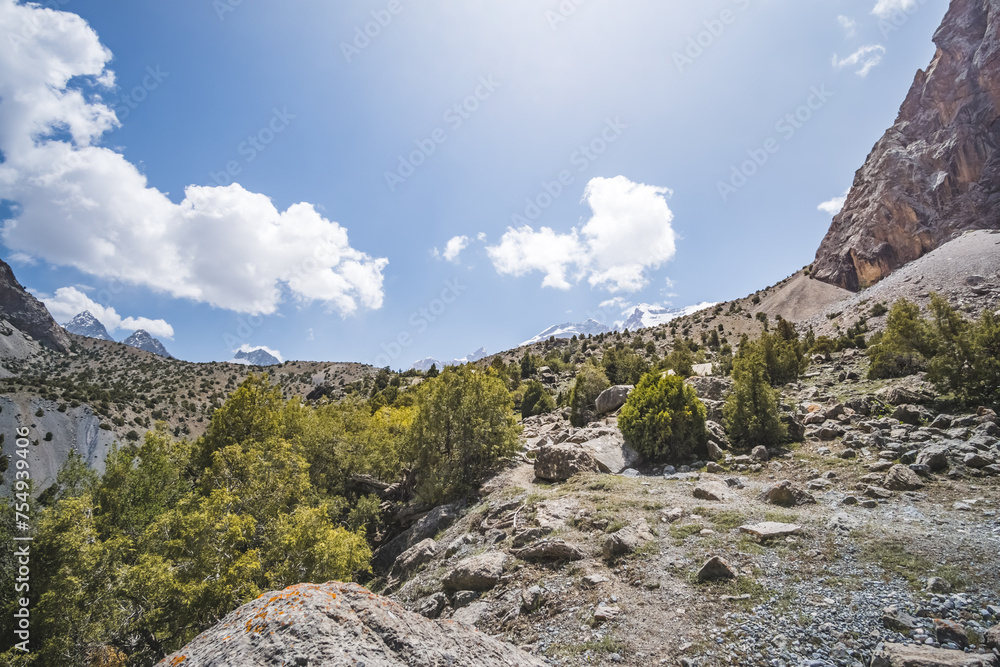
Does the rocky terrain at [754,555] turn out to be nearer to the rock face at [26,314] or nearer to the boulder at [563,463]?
the boulder at [563,463]

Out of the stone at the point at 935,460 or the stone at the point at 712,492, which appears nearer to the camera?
the stone at the point at 935,460

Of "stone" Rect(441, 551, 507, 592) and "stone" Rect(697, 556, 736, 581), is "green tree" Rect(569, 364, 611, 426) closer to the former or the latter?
"stone" Rect(441, 551, 507, 592)

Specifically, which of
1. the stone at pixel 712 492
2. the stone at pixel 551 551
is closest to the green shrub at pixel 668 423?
the stone at pixel 712 492

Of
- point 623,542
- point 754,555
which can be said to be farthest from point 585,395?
point 754,555

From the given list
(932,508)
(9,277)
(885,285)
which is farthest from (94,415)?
(885,285)

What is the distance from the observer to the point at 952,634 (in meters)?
5.29

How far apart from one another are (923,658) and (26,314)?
557 ft

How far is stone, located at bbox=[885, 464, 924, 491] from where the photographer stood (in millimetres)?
10445

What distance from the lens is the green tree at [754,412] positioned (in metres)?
17.3

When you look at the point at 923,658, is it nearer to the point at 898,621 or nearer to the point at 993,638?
the point at 898,621

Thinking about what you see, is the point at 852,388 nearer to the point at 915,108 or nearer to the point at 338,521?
the point at 338,521

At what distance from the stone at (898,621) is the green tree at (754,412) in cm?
1263

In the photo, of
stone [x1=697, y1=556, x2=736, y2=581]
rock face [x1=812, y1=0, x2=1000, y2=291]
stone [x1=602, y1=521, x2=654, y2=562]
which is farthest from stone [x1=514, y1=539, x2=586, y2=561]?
rock face [x1=812, y1=0, x2=1000, y2=291]

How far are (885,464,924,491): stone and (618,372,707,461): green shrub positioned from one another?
729 centimetres
